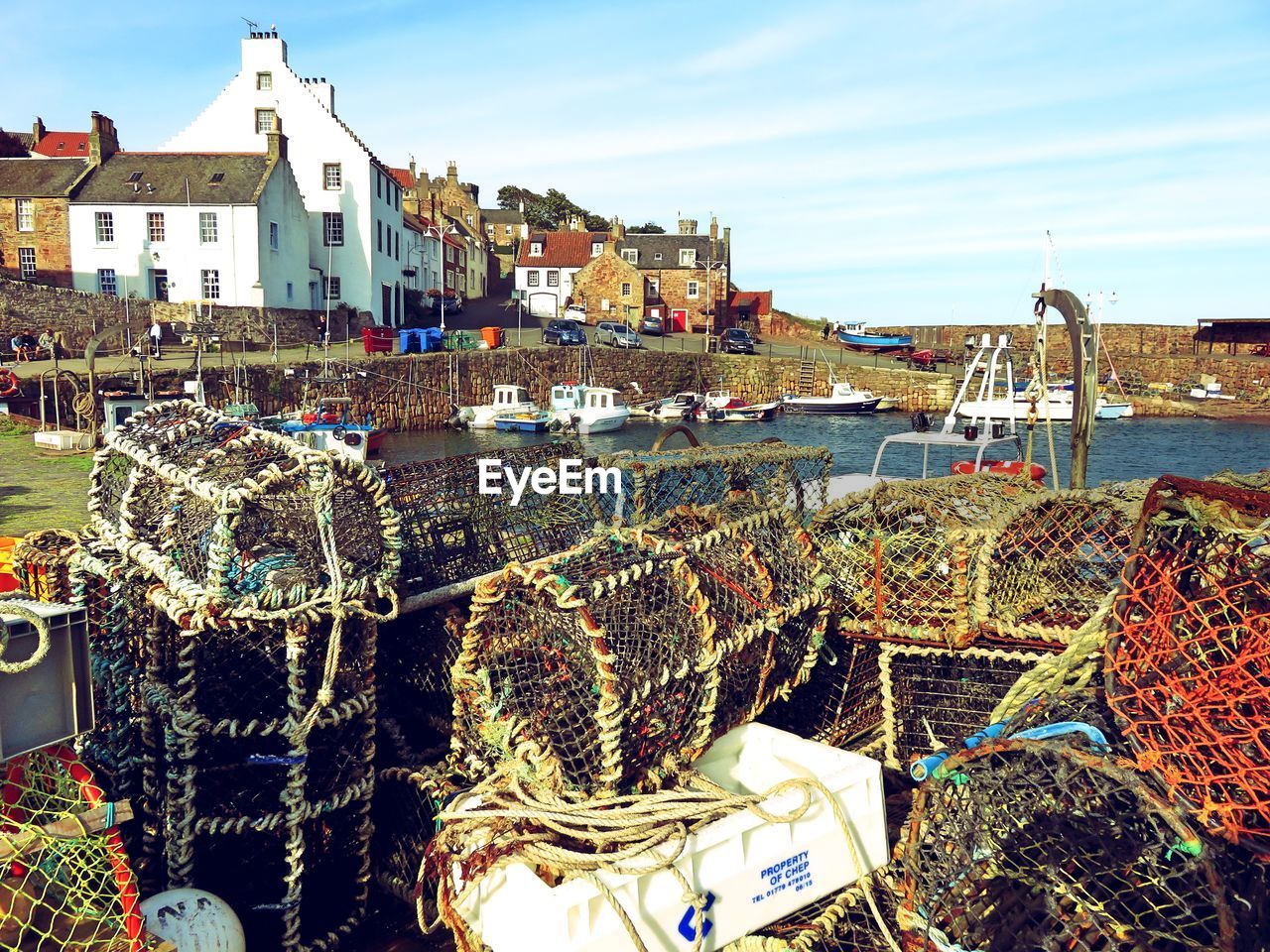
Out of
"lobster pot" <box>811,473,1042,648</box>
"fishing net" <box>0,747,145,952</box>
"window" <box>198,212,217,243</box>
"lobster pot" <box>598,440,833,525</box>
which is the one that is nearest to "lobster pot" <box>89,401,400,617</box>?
"fishing net" <box>0,747,145,952</box>

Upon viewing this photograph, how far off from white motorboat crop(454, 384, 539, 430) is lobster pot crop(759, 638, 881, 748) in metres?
26.1

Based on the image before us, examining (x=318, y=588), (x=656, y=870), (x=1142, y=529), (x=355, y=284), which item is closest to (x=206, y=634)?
(x=318, y=588)

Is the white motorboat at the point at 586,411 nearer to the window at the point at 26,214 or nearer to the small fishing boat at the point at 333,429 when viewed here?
the small fishing boat at the point at 333,429

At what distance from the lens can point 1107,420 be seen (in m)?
39.4

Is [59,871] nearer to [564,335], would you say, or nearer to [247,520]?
[247,520]

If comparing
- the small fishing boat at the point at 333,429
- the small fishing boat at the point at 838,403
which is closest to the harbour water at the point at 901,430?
the small fishing boat at the point at 838,403

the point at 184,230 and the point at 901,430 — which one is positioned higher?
the point at 184,230

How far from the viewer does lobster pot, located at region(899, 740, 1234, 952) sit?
254 centimetres

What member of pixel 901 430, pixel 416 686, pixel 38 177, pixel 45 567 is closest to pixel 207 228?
pixel 38 177

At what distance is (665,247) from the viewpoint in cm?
5100

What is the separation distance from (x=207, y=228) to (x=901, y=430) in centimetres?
2380

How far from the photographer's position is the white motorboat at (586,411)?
29.8 m

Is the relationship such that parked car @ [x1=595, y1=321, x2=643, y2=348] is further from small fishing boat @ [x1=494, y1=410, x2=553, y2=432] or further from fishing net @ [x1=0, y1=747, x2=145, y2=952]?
fishing net @ [x1=0, y1=747, x2=145, y2=952]

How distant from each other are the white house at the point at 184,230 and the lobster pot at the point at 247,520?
29666 mm
